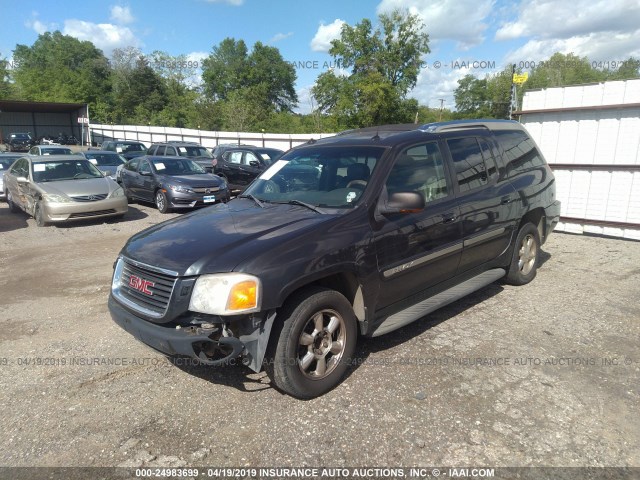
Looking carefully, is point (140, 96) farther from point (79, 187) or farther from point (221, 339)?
point (221, 339)

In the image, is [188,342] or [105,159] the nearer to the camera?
[188,342]

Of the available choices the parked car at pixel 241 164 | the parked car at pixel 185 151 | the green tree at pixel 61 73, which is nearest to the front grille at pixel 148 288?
the parked car at pixel 241 164

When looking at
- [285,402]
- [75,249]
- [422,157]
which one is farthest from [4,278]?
[422,157]

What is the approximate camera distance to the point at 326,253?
317 cm

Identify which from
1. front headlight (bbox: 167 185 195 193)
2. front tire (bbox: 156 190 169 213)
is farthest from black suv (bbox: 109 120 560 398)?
front tire (bbox: 156 190 169 213)

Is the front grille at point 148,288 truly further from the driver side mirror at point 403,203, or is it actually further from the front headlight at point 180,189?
the front headlight at point 180,189

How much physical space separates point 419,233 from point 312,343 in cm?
137

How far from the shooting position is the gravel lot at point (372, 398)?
2727 mm

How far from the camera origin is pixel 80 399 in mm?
3312

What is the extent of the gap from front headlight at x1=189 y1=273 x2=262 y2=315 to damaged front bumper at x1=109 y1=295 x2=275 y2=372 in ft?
0.36

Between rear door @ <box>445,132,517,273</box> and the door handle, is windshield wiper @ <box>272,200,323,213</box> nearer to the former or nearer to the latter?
the door handle

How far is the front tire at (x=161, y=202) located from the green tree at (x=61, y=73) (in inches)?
2630

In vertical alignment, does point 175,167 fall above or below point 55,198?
above

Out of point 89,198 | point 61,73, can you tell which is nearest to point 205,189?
point 89,198
